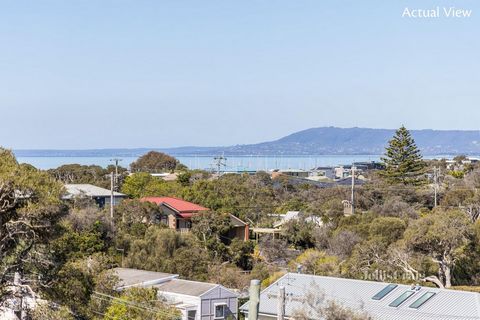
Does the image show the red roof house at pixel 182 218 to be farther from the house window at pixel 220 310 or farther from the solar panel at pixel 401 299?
the solar panel at pixel 401 299

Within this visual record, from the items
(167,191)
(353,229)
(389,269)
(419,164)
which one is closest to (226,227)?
(353,229)

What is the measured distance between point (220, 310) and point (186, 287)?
4.38 ft

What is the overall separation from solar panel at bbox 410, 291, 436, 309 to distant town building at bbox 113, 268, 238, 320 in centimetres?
600

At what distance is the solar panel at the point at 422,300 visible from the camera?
20.2 m

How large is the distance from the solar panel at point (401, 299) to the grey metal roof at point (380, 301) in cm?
11

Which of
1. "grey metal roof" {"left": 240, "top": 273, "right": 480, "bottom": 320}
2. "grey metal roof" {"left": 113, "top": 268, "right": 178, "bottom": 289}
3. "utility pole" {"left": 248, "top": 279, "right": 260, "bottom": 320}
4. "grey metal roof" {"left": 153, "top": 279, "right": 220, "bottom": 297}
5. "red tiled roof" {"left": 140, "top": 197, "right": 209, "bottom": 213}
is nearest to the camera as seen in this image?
"utility pole" {"left": 248, "top": 279, "right": 260, "bottom": 320}

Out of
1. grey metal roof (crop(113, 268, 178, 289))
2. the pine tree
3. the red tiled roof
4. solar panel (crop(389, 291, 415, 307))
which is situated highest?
the pine tree

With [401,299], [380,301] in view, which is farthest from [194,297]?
[401,299]

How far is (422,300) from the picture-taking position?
809 inches

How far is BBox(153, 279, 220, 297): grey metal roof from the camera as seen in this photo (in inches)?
911

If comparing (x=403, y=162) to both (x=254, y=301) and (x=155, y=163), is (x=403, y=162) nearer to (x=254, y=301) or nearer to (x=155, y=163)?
(x=155, y=163)

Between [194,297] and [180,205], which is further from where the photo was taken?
[180,205]

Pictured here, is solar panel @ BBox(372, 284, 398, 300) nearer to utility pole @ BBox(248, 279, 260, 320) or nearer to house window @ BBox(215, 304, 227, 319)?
house window @ BBox(215, 304, 227, 319)

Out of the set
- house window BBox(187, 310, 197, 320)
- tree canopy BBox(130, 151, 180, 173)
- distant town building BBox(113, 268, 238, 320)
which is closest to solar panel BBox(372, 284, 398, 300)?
distant town building BBox(113, 268, 238, 320)
